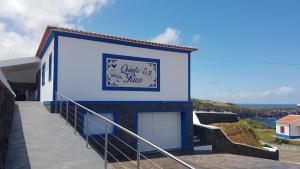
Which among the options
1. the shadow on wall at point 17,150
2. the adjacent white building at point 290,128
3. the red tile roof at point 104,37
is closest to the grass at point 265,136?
the adjacent white building at point 290,128

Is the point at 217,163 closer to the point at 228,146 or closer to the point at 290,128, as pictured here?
the point at 228,146

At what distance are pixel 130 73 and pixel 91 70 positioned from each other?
7.29 ft

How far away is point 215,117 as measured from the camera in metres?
25.0

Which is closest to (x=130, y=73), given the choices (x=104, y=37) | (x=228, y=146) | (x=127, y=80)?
(x=127, y=80)

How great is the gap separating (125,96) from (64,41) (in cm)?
420

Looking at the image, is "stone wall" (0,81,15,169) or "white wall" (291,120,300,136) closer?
"stone wall" (0,81,15,169)

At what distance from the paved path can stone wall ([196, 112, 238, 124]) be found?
14.8 metres

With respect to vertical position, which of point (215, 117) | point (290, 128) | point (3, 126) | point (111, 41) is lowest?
point (290, 128)

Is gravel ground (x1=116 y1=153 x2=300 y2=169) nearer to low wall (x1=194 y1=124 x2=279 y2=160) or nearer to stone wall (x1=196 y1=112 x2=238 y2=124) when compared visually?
low wall (x1=194 y1=124 x2=279 y2=160)

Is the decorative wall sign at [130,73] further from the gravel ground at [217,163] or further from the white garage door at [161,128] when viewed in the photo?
the gravel ground at [217,163]

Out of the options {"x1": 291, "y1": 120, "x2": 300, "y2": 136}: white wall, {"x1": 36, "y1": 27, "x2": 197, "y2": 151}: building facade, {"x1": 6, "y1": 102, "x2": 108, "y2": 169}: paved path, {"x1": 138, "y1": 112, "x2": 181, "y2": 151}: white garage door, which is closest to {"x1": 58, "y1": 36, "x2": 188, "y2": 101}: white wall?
A: {"x1": 36, "y1": 27, "x2": 197, "y2": 151}: building facade

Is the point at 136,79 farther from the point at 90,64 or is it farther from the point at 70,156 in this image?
the point at 70,156

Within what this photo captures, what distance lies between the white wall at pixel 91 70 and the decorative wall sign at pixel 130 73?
0.75 ft

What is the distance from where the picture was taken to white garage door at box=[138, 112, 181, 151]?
16.4 m
